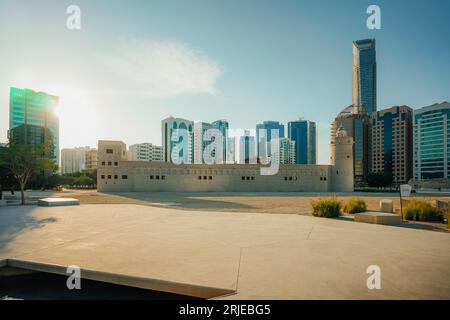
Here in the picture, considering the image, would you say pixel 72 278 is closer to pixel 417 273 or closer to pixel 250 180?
pixel 417 273

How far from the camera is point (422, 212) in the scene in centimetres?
1277

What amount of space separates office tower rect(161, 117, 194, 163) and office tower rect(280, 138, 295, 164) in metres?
49.4

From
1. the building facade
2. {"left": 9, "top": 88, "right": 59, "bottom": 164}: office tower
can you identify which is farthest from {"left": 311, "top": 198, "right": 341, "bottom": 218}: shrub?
{"left": 9, "top": 88, "right": 59, "bottom": 164}: office tower

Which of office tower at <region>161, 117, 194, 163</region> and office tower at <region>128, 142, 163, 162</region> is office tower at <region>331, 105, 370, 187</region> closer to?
office tower at <region>161, 117, 194, 163</region>

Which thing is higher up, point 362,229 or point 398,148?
point 398,148

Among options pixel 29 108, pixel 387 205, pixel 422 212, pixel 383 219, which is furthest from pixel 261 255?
pixel 29 108

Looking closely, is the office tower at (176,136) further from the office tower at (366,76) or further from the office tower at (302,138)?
the office tower at (366,76)

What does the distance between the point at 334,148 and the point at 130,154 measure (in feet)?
474

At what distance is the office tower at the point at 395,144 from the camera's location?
12719 cm

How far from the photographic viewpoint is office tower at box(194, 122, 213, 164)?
11571 cm

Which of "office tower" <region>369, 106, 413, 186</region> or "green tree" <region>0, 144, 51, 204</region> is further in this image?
"office tower" <region>369, 106, 413, 186</region>

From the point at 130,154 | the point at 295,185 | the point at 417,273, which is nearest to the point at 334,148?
the point at 295,185

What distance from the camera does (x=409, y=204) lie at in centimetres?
1363

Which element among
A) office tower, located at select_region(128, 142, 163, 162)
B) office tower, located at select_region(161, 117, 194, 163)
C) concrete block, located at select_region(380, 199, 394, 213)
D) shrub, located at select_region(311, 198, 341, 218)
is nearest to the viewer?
shrub, located at select_region(311, 198, 341, 218)
